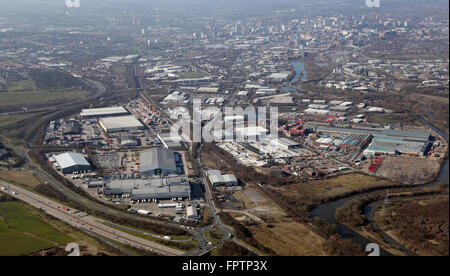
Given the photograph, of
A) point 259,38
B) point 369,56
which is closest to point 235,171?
point 369,56

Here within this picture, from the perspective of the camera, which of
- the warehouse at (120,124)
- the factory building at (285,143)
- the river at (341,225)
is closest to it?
the river at (341,225)

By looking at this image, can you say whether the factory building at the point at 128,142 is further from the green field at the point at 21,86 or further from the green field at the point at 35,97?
the green field at the point at 21,86

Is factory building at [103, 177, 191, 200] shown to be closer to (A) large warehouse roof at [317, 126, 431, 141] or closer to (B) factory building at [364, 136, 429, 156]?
(B) factory building at [364, 136, 429, 156]

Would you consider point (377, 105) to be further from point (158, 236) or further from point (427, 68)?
point (158, 236)

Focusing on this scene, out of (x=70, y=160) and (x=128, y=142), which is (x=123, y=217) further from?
(x=128, y=142)

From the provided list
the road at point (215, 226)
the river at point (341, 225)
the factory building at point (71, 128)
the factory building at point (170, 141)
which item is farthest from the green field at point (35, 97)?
the river at point (341, 225)
